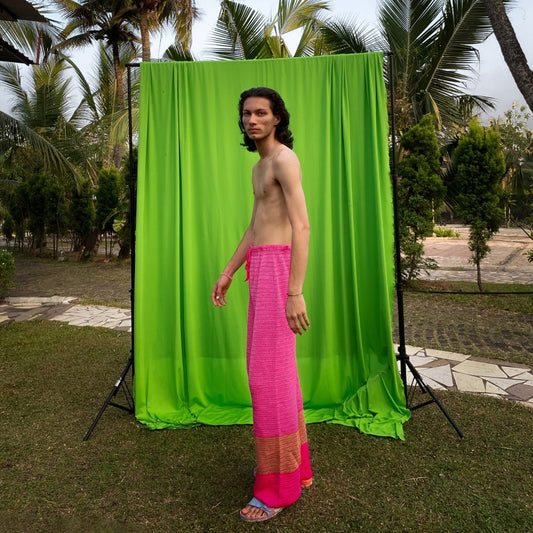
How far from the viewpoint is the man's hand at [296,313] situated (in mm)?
1944

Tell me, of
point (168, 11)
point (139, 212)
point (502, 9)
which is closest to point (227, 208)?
point (139, 212)

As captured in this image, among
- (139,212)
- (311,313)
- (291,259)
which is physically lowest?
(311,313)

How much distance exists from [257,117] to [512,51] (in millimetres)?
4722

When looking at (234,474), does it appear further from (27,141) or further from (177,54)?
(177,54)

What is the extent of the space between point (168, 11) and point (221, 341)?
1172 cm

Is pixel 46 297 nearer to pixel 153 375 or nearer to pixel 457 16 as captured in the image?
pixel 153 375

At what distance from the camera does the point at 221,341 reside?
3.31 m

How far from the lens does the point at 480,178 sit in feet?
23.9

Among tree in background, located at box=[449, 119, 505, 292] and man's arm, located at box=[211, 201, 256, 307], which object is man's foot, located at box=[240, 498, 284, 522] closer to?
man's arm, located at box=[211, 201, 256, 307]

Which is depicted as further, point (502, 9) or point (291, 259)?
point (502, 9)

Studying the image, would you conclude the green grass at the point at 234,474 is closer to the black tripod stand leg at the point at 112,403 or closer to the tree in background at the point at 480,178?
the black tripod stand leg at the point at 112,403

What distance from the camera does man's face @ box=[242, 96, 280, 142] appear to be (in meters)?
2.07

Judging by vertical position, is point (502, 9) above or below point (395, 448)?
above

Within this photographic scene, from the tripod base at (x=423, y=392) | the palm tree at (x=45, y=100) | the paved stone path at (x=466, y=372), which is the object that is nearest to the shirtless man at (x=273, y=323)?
the tripod base at (x=423, y=392)
